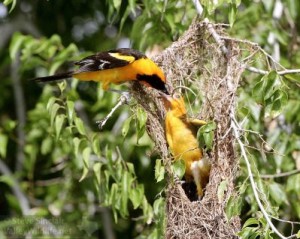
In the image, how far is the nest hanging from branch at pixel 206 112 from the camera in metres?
4.27

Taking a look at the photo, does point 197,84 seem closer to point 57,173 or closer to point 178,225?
point 178,225

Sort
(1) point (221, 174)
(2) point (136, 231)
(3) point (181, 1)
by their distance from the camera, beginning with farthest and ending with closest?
(2) point (136, 231)
(3) point (181, 1)
(1) point (221, 174)

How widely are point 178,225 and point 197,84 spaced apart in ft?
2.55

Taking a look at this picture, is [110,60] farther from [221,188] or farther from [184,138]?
[221,188]

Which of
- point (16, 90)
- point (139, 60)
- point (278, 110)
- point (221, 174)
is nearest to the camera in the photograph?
point (278, 110)

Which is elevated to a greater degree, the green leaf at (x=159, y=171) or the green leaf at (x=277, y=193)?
the green leaf at (x=159, y=171)

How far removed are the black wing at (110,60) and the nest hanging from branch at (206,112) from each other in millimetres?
178

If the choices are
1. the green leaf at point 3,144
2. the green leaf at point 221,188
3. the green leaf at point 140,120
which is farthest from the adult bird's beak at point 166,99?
the green leaf at point 3,144

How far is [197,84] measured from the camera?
15.5 ft

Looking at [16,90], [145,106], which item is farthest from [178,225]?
[16,90]

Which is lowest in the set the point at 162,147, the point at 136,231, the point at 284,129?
the point at 136,231

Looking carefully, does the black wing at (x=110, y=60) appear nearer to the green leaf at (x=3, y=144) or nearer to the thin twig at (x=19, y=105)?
the green leaf at (x=3, y=144)

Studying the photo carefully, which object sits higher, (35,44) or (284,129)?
(35,44)

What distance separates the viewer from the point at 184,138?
4.59 meters
